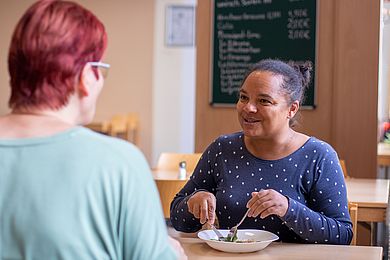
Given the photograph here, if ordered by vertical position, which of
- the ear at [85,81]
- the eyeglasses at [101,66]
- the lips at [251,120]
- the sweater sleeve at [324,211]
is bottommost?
the sweater sleeve at [324,211]

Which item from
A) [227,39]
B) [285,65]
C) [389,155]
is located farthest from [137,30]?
[285,65]

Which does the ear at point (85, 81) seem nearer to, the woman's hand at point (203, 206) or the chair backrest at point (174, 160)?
the woman's hand at point (203, 206)

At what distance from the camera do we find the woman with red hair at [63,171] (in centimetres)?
119

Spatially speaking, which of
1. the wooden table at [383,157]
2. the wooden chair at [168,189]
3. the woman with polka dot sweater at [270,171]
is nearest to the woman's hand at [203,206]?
the woman with polka dot sweater at [270,171]

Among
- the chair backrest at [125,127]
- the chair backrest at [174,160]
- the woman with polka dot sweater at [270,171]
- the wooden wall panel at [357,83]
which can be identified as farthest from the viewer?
the chair backrest at [125,127]

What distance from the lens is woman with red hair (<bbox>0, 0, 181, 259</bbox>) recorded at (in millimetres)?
1193

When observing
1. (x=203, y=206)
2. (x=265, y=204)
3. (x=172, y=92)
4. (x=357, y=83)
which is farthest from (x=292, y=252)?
(x=172, y=92)

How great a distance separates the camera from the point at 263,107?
2.30m

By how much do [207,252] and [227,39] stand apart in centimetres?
310

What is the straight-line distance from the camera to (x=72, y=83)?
1236mm

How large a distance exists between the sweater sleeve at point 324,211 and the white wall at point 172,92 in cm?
585

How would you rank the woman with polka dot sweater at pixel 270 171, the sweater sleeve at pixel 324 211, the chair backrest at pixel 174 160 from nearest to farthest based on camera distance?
the sweater sleeve at pixel 324 211 → the woman with polka dot sweater at pixel 270 171 → the chair backrest at pixel 174 160

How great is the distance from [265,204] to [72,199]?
0.91 m

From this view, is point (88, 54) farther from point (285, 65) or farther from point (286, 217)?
point (285, 65)
